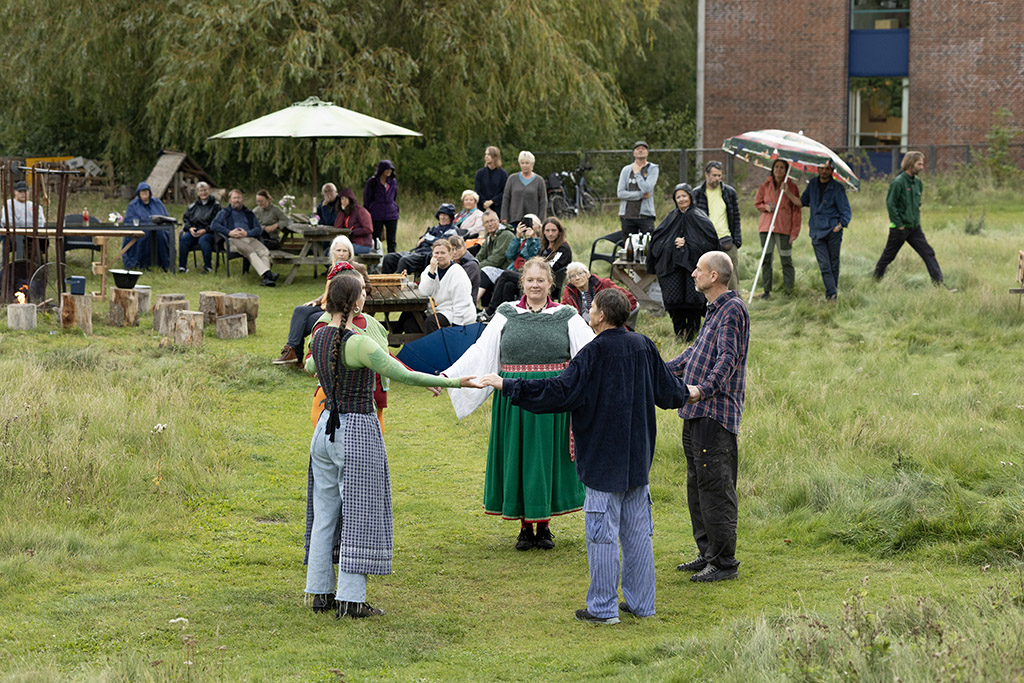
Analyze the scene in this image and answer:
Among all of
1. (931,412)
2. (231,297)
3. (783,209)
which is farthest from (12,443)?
(783,209)

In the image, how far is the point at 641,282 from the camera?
1445cm

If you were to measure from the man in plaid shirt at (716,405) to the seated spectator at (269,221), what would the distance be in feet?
41.8

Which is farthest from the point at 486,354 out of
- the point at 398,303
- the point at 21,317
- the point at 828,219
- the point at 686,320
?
the point at 828,219

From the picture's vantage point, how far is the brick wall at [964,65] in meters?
31.1

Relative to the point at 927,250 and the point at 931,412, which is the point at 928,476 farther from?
the point at 927,250

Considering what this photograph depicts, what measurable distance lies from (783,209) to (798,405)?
566 centimetres

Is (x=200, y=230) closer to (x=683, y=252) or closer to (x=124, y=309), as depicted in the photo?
(x=124, y=309)

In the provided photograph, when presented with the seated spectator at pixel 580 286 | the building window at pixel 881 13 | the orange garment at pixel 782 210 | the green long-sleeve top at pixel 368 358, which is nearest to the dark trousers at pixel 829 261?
the orange garment at pixel 782 210

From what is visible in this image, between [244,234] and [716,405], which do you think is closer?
[716,405]

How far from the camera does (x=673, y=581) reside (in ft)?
21.5

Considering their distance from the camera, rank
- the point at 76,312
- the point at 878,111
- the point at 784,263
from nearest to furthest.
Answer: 1. the point at 76,312
2. the point at 784,263
3. the point at 878,111

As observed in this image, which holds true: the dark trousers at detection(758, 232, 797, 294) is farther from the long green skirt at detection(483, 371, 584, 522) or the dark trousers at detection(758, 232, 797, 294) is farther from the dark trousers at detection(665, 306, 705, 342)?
the long green skirt at detection(483, 371, 584, 522)

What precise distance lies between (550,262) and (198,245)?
30.5 ft

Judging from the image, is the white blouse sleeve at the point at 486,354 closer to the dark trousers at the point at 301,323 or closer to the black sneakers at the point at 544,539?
the black sneakers at the point at 544,539
